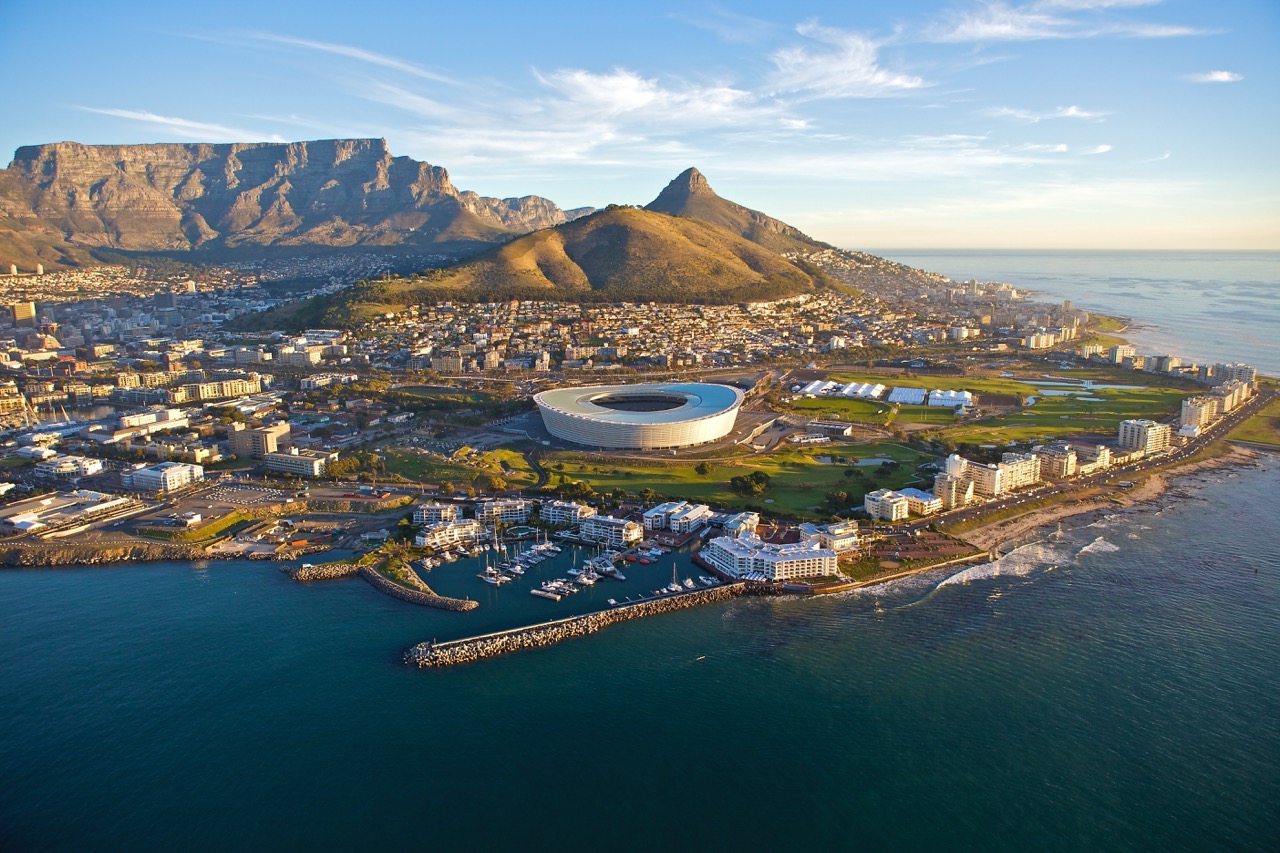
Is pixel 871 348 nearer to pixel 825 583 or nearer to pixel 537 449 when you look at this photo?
pixel 537 449

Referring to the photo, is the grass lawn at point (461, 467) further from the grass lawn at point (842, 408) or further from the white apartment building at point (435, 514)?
the grass lawn at point (842, 408)

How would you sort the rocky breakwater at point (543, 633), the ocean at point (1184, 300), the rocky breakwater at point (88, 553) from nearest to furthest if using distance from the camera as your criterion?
the rocky breakwater at point (543, 633)
the rocky breakwater at point (88, 553)
the ocean at point (1184, 300)

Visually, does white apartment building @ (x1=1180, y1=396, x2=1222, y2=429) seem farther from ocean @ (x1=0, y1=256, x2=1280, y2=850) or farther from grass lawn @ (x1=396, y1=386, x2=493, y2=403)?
grass lawn @ (x1=396, y1=386, x2=493, y2=403)

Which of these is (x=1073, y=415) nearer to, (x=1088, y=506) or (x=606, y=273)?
(x=1088, y=506)

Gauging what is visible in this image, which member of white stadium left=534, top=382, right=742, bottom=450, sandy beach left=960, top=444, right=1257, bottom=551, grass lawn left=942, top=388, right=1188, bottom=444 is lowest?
sandy beach left=960, top=444, right=1257, bottom=551

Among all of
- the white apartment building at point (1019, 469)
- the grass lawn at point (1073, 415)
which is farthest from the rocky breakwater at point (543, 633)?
the grass lawn at point (1073, 415)

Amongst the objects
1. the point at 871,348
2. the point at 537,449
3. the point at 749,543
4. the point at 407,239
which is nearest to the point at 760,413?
the point at 537,449

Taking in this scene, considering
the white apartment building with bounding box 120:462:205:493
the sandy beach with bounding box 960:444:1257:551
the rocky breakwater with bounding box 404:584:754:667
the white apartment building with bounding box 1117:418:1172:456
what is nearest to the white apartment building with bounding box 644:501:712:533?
the rocky breakwater with bounding box 404:584:754:667
